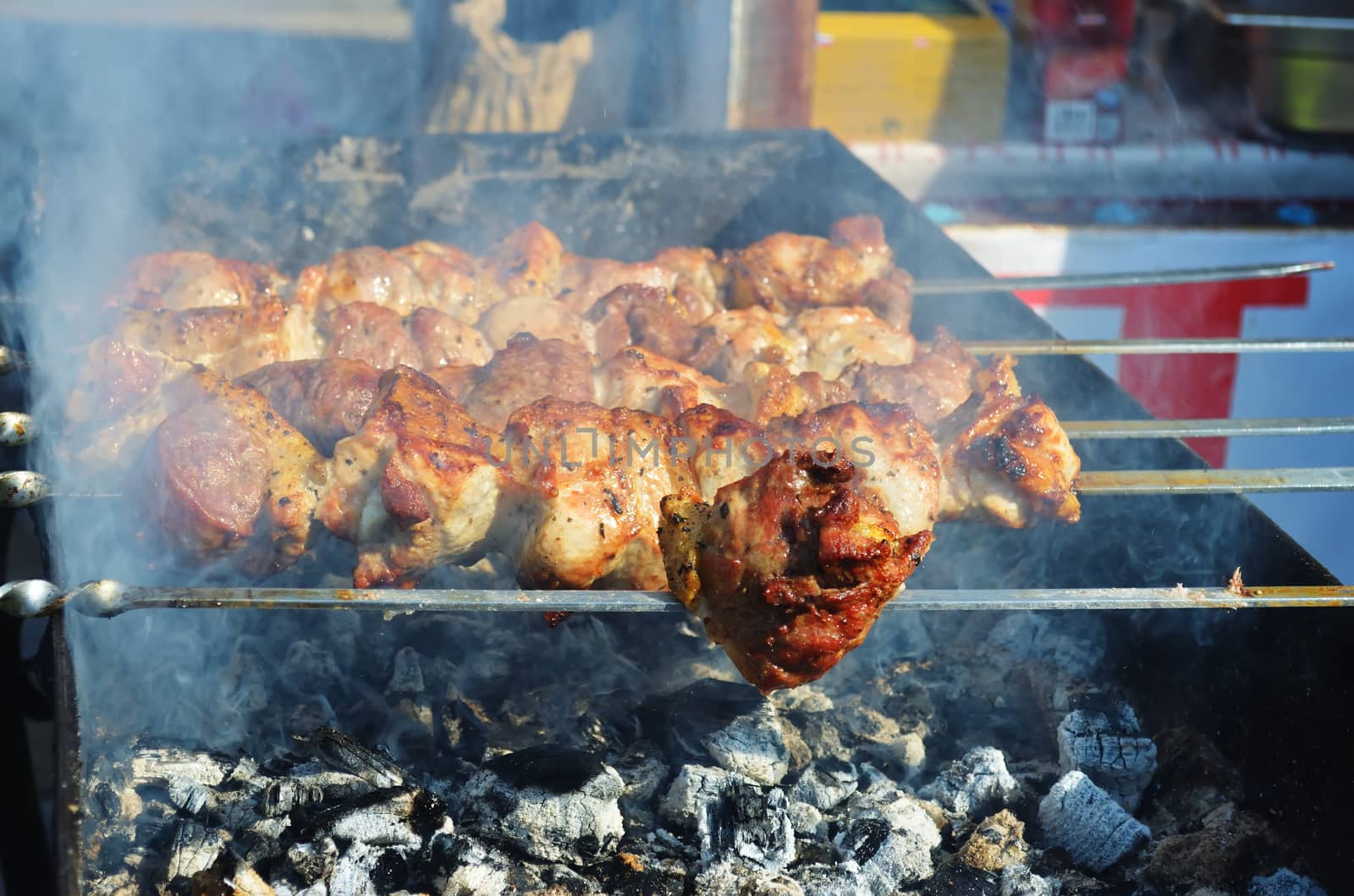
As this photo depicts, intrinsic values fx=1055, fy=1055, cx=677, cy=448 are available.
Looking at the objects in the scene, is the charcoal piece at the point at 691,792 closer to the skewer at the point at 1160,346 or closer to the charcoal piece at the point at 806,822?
the charcoal piece at the point at 806,822

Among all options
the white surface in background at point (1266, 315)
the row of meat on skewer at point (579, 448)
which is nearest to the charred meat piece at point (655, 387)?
the row of meat on skewer at point (579, 448)

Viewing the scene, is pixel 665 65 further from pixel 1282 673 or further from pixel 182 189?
pixel 1282 673

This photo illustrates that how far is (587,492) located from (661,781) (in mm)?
777

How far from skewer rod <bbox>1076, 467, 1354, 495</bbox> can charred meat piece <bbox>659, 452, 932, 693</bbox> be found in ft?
1.92

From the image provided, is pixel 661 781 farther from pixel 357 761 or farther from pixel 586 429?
pixel 586 429

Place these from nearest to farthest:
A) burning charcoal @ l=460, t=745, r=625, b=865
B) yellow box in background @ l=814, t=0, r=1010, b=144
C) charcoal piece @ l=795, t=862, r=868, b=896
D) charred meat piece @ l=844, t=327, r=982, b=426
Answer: charcoal piece @ l=795, t=862, r=868, b=896, burning charcoal @ l=460, t=745, r=625, b=865, charred meat piece @ l=844, t=327, r=982, b=426, yellow box in background @ l=814, t=0, r=1010, b=144

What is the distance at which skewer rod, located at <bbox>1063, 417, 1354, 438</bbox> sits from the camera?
8.32 ft

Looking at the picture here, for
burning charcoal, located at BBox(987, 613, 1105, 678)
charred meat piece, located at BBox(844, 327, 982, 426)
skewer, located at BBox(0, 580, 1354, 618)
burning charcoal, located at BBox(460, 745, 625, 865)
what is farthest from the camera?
burning charcoal, located at BBox(987, 613, 1105, 678)

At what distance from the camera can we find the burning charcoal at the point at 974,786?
8.34 ft

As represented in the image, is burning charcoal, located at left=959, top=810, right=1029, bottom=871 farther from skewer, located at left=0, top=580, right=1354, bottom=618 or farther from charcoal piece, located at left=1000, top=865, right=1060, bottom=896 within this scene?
skewer, located at left=0, top=580, right=1354, bottom=618

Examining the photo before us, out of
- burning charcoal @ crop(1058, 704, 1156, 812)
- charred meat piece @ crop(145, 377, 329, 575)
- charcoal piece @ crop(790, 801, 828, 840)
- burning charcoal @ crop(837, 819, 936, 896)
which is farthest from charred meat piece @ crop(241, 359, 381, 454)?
burning charcoal @ crop(1058, 704, 1156, 812)

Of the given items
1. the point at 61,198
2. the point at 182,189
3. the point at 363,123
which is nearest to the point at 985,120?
the point at 363,123

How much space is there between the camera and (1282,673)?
2.35 metres

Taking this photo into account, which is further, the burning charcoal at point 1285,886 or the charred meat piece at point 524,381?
the charred meat piece at point 524,381
